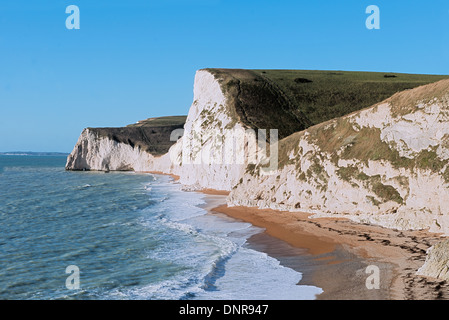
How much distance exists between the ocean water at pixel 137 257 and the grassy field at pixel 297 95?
27.9 meters

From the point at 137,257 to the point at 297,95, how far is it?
65.8m

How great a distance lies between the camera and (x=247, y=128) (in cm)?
5509

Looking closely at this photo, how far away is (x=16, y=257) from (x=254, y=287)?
14.0 m

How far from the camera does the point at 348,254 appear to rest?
2089 cm

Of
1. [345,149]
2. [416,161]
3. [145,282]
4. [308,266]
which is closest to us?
[145,282]

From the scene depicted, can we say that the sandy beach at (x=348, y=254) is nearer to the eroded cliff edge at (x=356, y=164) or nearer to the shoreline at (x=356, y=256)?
the shoreline at (x=356, y=256)

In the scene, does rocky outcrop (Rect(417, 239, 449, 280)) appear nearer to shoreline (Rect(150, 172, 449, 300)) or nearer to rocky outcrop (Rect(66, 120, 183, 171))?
shoreline (Rect(150, 172, 449, 300))

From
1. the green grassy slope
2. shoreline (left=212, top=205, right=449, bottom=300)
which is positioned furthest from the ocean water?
the green grassy slope

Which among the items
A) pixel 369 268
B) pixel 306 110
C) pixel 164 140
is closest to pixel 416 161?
pixel 369 268

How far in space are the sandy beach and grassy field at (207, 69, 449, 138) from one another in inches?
1182

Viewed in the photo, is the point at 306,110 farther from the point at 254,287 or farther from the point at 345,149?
the point at 254,287

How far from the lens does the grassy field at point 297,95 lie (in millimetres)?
66500

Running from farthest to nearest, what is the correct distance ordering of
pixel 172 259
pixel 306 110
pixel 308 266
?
pixel 306 110 < pixel 172 259 < pixel 308 266

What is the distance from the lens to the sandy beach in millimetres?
15086
